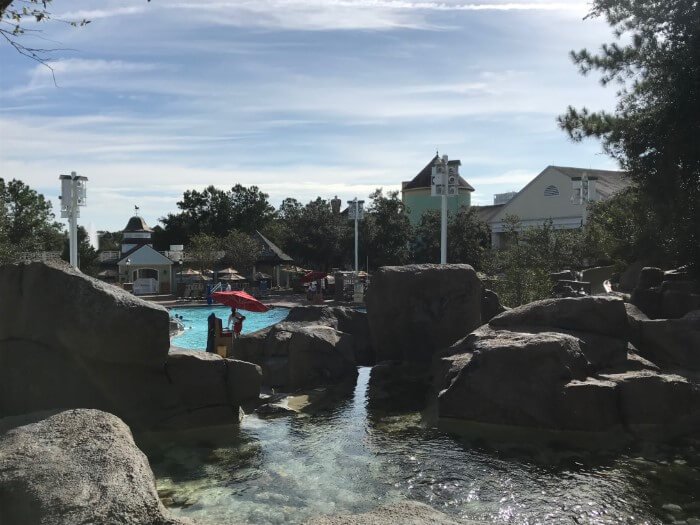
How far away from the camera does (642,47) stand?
1377cm

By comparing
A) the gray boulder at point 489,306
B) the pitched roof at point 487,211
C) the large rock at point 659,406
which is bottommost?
the large rock at point 659,406

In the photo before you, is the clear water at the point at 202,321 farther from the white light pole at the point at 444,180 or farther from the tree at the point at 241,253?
the tree at the point at 241,253

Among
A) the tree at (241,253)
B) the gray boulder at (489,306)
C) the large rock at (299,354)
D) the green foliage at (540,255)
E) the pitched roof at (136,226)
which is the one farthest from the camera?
the pitched roof at (136,226)

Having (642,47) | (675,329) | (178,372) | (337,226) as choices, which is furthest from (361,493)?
(337,226)

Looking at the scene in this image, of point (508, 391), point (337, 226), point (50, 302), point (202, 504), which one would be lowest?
point (202, 504)

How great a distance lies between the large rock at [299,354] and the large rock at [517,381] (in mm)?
3398

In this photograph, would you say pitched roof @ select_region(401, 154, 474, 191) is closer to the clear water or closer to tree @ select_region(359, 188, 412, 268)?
tree @ select_region(359, 188, 412, 268)

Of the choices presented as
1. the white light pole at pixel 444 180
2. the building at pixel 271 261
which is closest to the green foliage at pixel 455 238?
the building at pixel 271 261

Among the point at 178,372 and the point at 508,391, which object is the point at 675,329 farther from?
the point at 178,372

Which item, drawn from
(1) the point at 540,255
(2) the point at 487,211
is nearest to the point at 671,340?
(1) the point at 540,255

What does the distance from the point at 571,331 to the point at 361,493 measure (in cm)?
558

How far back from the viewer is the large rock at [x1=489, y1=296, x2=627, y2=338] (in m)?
11.0

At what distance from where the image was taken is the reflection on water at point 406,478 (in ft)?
21.6

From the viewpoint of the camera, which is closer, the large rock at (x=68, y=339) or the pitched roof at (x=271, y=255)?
the large rock at (x=68, y=339)
